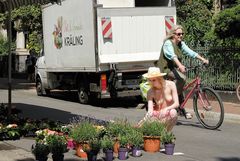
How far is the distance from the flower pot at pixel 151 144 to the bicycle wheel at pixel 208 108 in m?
3.16

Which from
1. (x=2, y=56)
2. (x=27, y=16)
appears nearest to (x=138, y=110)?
(x=27, y=16)

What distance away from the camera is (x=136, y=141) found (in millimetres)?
7496

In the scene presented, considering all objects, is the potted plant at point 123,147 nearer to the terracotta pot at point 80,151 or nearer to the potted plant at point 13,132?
the terracotta pot at point 80,151

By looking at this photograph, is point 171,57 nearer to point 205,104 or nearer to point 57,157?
point 205,104

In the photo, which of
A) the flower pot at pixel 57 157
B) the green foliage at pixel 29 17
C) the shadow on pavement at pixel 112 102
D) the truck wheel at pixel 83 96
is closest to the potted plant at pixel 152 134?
→ the flower pot at pixel 57 157

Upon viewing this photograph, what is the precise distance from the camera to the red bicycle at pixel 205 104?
10.8m

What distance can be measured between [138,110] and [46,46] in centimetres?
545

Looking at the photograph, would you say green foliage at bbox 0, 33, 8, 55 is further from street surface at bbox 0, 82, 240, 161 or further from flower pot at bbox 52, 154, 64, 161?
flower pot at bbox 52, 154, 64, 161

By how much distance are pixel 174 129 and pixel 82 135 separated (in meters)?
4.23

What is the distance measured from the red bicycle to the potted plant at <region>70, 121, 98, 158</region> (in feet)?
12.9

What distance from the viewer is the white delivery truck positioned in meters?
15.3

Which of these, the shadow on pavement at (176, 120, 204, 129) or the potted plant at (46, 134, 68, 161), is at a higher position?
the potted plant at (46, 134, 68, 161)

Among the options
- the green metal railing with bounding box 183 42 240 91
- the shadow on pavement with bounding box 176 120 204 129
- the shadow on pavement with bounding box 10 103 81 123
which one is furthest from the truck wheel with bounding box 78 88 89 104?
the shadow on pavement with bounding box 176 120 204 129

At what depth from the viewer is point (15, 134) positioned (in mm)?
9203
